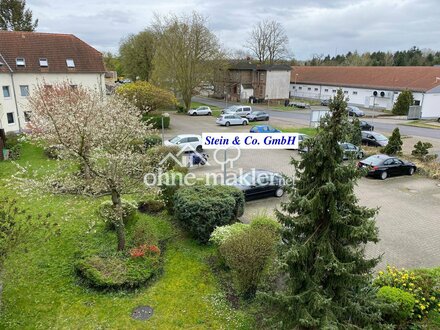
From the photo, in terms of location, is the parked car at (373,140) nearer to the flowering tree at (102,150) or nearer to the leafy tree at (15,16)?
the flowering tree at (102,150)

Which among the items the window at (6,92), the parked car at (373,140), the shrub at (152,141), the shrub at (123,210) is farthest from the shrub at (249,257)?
the window at (6,92)

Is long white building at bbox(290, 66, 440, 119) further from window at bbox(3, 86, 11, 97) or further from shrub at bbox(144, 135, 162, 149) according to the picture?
window at bbox(3, 86, 11, 97)

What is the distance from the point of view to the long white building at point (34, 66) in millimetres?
29906

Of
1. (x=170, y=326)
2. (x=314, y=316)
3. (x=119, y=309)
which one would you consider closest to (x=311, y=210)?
(x=314, y=316)

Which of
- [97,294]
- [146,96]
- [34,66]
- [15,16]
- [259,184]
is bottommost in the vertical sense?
[97,294]

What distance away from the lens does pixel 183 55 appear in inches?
1734

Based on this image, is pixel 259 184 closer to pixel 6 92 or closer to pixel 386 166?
pixel 386 166

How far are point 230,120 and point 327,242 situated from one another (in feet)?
101

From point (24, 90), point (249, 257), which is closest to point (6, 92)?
point (24, 90)

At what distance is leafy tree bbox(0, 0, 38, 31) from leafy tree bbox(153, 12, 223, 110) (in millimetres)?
16317

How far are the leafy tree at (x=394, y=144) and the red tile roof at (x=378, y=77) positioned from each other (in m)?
23.6

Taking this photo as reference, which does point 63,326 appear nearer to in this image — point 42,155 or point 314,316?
point 314,316

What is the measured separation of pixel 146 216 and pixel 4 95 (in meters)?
22.5

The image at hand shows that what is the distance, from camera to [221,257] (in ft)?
37.1
